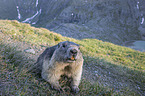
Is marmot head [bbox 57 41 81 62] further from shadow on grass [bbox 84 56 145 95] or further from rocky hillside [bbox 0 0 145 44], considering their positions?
rocky hillside [bbox 0 0 145 44]

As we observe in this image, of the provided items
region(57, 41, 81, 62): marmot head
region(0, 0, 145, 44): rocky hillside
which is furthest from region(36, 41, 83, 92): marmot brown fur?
region(0, 0, 145, 44): rocky hillside

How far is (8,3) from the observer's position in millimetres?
81938

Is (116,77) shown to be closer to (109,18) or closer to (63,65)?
(63,65)

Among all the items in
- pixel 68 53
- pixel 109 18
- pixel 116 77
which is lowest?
pixel 116 77

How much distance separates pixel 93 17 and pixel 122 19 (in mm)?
10707

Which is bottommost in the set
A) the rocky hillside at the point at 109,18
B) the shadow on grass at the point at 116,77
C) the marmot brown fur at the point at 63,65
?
the shadow on grass at the point at 116,77

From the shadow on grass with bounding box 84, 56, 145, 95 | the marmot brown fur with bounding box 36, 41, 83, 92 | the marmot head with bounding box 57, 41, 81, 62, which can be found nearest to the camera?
the marmot head with bounding box 57, 41, 81, 62

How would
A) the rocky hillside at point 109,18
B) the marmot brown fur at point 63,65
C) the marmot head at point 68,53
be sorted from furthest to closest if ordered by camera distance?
the rocky hillside at point 109,18
the marmot brown fur at point 63,65
the marmot head at point 68,53

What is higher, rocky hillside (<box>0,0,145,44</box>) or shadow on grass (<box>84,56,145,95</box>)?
rocky hillside (<box>0,0,145,44</box>)

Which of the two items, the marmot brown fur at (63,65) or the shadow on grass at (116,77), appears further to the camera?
the shadow on grass at (116,77)

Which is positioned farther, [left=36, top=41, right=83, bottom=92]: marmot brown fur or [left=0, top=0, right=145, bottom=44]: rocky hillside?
[left=0, top=0, right=145, bottom=44]: rocky hillside

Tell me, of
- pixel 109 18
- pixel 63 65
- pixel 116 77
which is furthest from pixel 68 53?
pixel 109 18

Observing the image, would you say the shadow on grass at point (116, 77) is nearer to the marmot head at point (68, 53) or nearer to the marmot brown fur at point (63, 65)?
A: the marmot brown fur at point (63, 65)

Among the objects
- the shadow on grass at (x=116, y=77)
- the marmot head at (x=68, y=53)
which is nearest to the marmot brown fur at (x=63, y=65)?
the marmot head at (x=68, y=53)
